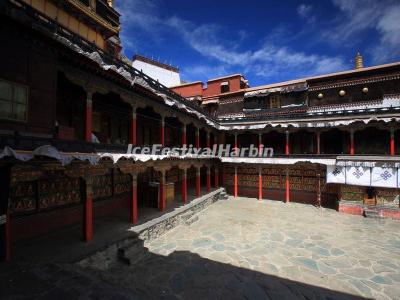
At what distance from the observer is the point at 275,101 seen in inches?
878

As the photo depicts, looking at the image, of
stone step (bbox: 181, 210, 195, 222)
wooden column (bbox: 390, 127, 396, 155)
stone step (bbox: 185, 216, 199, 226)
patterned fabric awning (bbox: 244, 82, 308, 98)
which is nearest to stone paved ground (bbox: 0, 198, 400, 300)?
stone step (bbox: 185, 216, 199, 226)

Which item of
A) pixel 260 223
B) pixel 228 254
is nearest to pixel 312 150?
pixel 260 223

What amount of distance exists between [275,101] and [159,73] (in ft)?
56.2

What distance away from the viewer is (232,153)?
21109mm

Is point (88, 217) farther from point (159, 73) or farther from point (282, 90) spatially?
point (159, 73)

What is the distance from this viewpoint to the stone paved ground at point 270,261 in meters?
7.02

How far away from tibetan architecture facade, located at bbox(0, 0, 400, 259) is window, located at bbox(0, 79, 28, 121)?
0.08 feet

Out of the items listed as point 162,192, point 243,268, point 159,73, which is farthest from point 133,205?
point 159,73

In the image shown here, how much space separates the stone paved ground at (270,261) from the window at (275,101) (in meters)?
11.6

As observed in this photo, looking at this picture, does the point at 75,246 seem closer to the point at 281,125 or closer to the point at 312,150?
the point at 281,125

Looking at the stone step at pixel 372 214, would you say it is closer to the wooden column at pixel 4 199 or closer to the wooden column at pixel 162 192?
the wooden column at pixel 162 192

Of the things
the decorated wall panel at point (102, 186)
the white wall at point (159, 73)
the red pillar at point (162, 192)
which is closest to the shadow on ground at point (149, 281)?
the red pillar at point (162, 192)

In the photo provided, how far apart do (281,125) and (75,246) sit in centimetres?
1653

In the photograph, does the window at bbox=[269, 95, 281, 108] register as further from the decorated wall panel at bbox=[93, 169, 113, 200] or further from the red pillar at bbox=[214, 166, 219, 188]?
the decorated wall panel at bbox=[93, 169, 113, 200]
